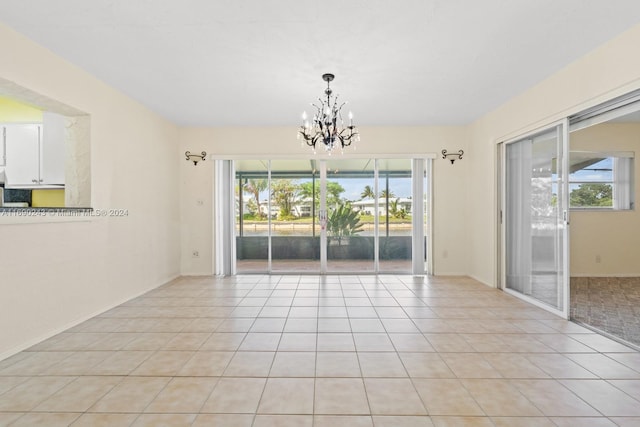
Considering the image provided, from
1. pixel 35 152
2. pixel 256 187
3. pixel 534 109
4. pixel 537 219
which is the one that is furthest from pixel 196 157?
pixel 537 219

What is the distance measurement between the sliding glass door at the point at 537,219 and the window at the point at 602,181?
182 cm

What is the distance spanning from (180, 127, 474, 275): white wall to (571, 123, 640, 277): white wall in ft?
5.78

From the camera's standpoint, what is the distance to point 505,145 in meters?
4.45

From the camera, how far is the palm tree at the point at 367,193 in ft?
18.6

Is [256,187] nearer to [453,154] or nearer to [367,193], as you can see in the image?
[367,193]

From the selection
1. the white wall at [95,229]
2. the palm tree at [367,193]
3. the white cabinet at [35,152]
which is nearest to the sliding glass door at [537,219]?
the palm tree at [367,193]

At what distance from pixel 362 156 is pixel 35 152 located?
438 centimetres

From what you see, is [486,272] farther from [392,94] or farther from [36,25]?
[36,25]

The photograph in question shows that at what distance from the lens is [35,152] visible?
3.63 metres

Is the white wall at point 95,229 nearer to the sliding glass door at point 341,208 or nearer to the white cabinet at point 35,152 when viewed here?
the white cabinet at point 35,152

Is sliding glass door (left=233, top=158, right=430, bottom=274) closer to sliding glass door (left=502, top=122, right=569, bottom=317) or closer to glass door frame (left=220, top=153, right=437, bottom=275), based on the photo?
glass door frame (left=220, top=153, right=437, bottom=275)

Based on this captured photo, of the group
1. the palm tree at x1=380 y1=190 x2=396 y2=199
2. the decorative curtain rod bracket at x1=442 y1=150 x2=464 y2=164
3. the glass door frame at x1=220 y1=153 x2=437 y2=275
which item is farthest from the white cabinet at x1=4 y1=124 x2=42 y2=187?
the decorative curtain rod bracket at x1=442 y1=150 x2=464 y2=164

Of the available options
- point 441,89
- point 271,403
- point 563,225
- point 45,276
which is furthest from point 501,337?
point 45,276

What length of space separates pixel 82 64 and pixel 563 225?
204 inches
